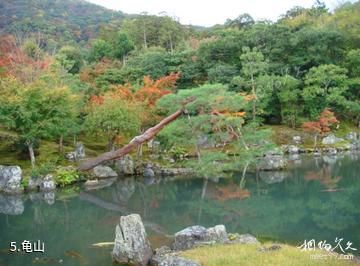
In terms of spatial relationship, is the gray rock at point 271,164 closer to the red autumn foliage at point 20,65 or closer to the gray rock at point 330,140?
the gray rock at point 330,140

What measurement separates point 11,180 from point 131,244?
12.9 meters

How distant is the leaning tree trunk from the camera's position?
22.3 metres

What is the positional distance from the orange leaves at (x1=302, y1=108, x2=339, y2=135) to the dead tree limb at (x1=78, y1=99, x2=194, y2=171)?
15.1m

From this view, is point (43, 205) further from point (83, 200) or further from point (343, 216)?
point (343, 216)

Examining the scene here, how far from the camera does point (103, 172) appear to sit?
2452 centimetres

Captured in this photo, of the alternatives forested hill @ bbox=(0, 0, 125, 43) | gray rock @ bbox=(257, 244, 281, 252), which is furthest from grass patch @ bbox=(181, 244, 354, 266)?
forested hill @ bbox=(0, 0, 125, 43)

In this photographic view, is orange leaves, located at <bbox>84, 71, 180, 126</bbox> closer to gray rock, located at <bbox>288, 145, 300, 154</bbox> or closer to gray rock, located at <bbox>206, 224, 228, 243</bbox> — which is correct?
gray rock, located at <bbox>288, 145, 300, 154</bbox>

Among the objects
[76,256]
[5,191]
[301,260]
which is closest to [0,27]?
[5,191]

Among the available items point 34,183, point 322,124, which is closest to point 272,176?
point 322,124

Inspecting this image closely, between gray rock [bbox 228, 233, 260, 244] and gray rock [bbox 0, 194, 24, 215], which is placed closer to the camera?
gray rock [bbox 228, 233, 260, 244]

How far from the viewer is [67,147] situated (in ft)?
92.3

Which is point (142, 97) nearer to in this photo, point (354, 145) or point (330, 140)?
point (330, 140)

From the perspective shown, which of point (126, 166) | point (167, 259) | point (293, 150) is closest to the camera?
point (167, 259)

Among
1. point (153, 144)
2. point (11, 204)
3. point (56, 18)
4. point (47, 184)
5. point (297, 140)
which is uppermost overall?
point (56, 18)
